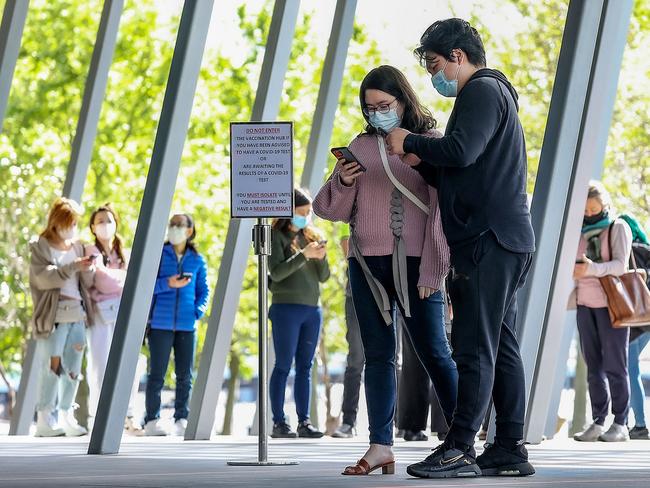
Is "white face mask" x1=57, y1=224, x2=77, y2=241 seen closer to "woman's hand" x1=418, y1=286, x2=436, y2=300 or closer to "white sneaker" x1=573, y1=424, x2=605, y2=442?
"white sneaker" x1=573, y1=424, x2=605, y2=442

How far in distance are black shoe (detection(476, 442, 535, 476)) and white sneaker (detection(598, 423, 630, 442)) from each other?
350 cm

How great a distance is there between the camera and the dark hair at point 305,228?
29.9ft

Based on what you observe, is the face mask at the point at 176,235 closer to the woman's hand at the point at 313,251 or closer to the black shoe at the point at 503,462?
the woman's hand at the point at 313,251

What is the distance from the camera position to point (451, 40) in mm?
5375

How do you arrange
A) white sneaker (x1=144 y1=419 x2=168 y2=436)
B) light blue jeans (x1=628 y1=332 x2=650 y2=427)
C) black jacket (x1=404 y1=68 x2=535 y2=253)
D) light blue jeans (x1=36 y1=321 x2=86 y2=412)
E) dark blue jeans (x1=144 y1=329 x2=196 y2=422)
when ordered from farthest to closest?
dark blue jeans (x1=144 y1=329 x2=196 y2=422) → white sneaker (x1=144 y1=419 x2=168 y2=436) → light blue jeans (x1=36 y1=321 x2=86 y2=412) → light blue jeans (x1=628 y1=332 x2=650 y2=427) → black jacket (x1=404 y1=68 x2=535 y2=253)

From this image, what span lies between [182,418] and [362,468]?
4.43 metres

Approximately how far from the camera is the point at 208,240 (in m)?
18.5

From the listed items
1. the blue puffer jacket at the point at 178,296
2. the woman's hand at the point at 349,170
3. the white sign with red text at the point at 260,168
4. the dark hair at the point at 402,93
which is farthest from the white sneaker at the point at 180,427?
the dark hair at the point at 402,93

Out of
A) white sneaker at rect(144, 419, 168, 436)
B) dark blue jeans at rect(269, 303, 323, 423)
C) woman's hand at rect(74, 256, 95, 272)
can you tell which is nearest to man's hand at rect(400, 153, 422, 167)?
dark blue jeans at rect(269, 303, 323, 423)

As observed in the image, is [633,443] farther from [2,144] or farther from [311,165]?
[2,144]

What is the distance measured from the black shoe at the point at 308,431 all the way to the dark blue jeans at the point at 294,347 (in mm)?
97

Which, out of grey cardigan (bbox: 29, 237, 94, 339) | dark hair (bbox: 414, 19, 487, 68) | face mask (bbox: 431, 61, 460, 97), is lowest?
grey cardigan (bbox: 29, 237, 94, 339)

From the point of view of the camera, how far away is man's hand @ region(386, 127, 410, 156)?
5.36 metres

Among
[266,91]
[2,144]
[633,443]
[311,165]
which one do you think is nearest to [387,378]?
[633,443]
